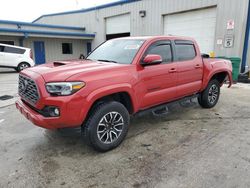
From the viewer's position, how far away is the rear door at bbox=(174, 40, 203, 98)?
4.44 m

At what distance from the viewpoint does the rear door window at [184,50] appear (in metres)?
4.48

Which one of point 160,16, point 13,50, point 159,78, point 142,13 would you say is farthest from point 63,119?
point 142,13

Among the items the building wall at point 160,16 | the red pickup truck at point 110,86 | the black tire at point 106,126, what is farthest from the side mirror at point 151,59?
the building wall at point 160,16

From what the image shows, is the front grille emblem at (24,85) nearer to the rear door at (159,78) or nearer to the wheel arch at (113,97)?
the wheel arch at (113,97)

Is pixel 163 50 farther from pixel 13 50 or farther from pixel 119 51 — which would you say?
pixel 13 50

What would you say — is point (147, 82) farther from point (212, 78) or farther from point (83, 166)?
point (212, 78)

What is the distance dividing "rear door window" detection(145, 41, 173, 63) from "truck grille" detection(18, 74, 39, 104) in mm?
2056

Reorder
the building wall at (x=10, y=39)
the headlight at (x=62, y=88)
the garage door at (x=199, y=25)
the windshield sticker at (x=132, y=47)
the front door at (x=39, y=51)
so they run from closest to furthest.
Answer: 1. the headlight at (x=62, y=88)
2. the windshield sticker at (x=132, y=47)
3. the garage door at (x=199, y=25)
4. the building wall at (x=10, y=39)
5. the front door at (x=39, y=51)

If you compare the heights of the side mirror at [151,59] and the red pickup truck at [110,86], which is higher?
the side mirror at [151,59]

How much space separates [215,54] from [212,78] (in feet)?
22.2

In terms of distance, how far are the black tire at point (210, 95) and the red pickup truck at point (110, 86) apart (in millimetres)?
598

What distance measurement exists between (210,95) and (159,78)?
2.34 m

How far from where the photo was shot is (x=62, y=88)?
2846 mm

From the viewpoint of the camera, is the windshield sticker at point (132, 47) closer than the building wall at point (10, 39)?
Yes
